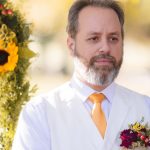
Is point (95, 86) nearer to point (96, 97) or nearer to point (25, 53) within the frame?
point (96, 97)

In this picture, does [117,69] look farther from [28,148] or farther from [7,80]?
[7,80]

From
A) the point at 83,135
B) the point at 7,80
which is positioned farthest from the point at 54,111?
the point at 7,80

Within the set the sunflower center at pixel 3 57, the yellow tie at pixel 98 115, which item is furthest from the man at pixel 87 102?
the sunflower center at pixel 3 57

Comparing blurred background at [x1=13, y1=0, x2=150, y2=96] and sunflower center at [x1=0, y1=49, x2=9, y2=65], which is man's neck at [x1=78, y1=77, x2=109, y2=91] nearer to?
sunflower center at [x1=0, y1=49, x2=9, y2=65]

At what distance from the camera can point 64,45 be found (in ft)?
11.7

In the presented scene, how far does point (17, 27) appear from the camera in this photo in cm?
249

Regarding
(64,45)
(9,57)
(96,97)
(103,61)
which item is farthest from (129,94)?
(64,45)

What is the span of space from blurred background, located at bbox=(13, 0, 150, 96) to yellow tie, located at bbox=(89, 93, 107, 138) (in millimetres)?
1574

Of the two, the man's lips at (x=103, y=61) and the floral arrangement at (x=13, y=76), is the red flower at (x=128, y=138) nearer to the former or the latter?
the man's lips at (x=103, y=61)

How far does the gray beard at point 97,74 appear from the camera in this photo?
70.4 inches

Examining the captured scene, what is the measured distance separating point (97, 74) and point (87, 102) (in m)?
0.15

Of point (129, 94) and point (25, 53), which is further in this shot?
point (25, 53)

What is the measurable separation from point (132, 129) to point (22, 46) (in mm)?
972

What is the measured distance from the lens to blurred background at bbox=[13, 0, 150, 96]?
137 inches
